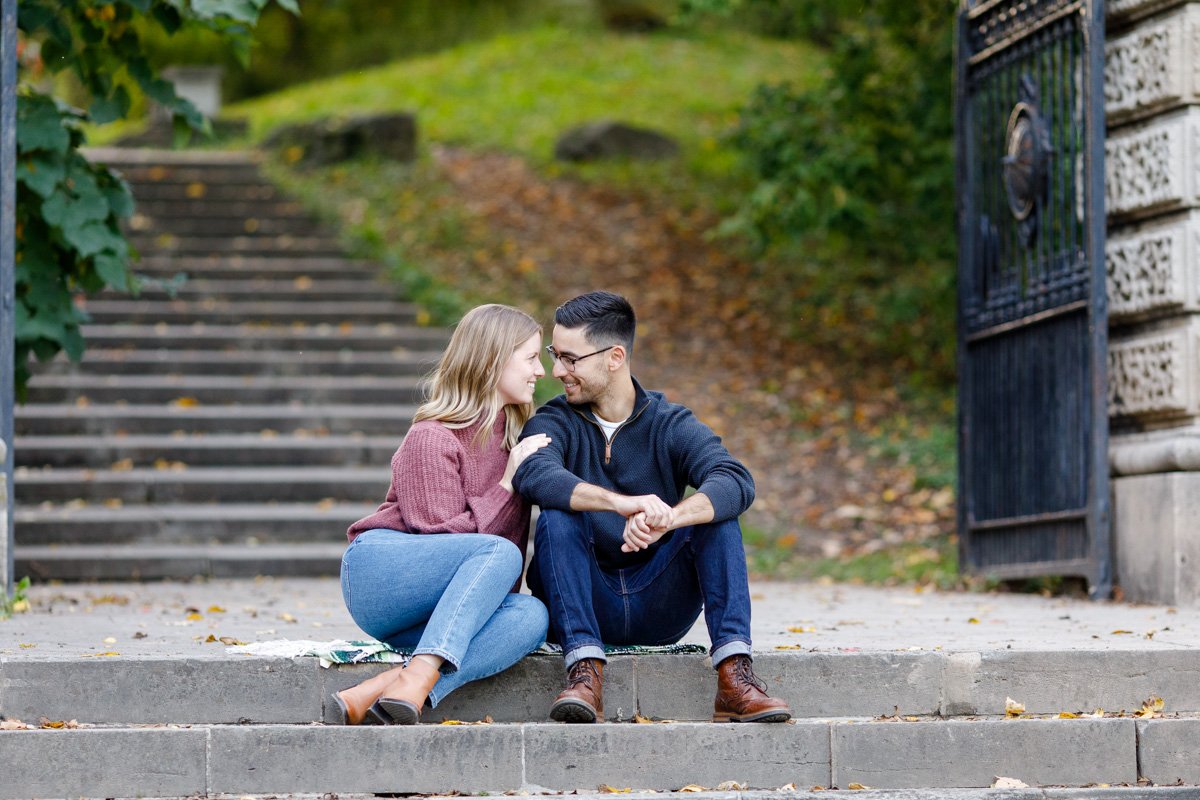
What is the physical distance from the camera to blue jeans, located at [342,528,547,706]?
420 centimetres

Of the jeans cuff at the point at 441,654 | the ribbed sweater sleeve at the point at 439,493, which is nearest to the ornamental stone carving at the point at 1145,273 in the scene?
the ribbed sweater sleeve at the point at 439,493

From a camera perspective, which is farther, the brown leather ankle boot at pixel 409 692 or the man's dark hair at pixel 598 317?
the man's dark hair at pixel 598 317

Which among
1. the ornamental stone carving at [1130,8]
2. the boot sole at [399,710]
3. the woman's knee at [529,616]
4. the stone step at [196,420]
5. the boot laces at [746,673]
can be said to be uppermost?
the ornamental stone carving at [1130,8]

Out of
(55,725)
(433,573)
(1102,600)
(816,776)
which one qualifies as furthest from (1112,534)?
(55,725)

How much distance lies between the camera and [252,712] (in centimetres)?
441

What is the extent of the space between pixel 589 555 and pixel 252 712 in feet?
3.64

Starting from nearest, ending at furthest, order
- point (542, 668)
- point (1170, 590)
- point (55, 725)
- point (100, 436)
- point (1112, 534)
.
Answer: point (55, 725)
point (542, 668)
point (1170, 590)
point (1112, 534)
point (100, 436)

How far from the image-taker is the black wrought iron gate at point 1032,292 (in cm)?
685

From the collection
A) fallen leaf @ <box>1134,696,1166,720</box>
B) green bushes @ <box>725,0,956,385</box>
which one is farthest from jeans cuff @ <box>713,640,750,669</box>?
green bushes @ <box>725,0,956,385</box>

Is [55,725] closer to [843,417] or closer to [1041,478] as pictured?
[1041,478]

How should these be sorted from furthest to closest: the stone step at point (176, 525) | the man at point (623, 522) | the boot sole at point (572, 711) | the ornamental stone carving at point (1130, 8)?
the stone step at point (176, 525), the ornamental stone carving at point (1130, 8), the man at point (623, 522), the boot sole at point (572, 711)

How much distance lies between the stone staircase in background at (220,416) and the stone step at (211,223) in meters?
0.04

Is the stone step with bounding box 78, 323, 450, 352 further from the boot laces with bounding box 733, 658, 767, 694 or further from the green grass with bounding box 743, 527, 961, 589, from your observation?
the boot laces with bounding box 733, 658, 767, 694

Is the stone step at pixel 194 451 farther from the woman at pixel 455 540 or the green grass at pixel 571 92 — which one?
the green grass at pixel 571 92
